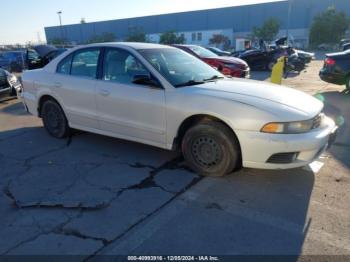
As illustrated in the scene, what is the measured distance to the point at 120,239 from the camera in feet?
9.39

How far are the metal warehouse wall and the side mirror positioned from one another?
6951 centimetres

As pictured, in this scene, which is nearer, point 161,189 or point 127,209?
point 127,209

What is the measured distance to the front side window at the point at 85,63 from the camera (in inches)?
194

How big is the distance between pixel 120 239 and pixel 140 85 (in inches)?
84.5

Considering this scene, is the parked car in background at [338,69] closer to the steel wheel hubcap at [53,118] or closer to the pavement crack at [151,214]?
the pavement crack at [151,214]

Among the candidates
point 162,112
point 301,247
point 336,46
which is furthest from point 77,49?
point 336,46

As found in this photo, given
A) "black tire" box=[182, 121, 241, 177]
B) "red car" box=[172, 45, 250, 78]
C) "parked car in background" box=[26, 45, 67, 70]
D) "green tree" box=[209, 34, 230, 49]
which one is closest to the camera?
"black tire" box=[182, 121, 241, 177]

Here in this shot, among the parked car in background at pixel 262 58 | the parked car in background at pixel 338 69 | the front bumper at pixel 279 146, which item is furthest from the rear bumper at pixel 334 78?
the parked car in background at pixel 262 58

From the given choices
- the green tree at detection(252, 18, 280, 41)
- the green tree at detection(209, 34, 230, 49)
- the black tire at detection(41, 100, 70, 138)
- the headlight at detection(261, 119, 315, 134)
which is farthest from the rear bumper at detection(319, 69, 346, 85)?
the green tree at detection(209, 34, 230, 49)

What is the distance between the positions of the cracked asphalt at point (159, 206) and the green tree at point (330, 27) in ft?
167

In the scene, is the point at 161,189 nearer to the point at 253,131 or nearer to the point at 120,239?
→ the point at 120,239

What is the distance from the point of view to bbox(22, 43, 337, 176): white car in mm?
3578

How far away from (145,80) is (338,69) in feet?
24.3

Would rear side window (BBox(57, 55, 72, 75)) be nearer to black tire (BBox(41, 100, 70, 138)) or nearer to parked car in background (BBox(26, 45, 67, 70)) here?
black tire (BBox(41, 100, 70, 138))
